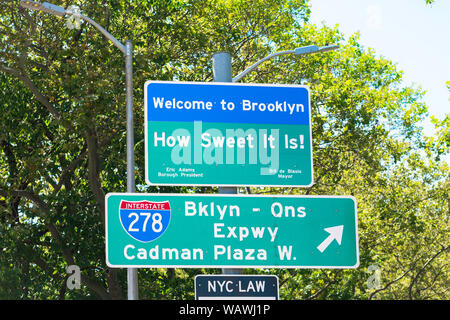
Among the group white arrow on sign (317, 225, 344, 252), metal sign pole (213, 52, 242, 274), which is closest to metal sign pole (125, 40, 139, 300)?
metal sign pole (213, 52, 242, 274)

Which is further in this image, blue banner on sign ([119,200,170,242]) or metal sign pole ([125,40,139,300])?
metal sign pole ([125,40,139,300])

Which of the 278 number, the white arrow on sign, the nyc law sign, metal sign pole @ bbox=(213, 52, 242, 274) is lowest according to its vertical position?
the white arrow on sign

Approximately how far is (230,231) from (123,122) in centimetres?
1174

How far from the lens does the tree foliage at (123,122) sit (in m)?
17.9

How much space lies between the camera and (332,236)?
6.83 m

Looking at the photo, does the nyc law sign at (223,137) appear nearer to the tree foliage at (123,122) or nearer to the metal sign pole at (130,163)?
the metal sign pole at (130,163)

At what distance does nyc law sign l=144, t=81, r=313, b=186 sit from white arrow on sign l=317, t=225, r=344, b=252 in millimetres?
622

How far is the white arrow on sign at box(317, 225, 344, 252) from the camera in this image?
679cm

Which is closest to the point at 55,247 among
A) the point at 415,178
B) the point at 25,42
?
the point at 25,42

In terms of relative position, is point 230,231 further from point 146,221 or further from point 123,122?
point 123,122

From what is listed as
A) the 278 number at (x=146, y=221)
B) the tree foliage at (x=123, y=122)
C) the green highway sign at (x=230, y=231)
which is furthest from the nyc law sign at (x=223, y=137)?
the tree foliage at (x=123, y=122)

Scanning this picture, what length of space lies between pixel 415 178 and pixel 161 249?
21.4 m

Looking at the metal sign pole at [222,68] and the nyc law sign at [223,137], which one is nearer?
the nyc law sign at [223,137]

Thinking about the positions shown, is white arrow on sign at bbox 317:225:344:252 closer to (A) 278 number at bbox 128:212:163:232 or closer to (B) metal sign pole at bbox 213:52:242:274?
(A) 278 number at bbox 128:212:163:232
